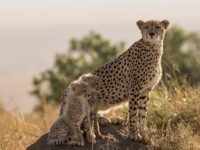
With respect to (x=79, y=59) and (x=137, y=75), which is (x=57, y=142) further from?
(x=79, y=59)

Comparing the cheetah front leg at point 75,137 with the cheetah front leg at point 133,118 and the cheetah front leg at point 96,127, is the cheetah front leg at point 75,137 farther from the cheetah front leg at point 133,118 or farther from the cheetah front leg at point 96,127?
the cheetah front leg at point 133,118

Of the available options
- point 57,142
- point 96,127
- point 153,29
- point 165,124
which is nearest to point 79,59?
point 165,124

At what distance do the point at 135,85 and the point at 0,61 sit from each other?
Result: 59.1m

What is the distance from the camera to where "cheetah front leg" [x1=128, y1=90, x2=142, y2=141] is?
20.9 feet

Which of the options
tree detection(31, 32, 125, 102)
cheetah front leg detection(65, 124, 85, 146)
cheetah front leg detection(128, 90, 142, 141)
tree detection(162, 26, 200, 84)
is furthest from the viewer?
tree detection(31, 32, 125, 102)

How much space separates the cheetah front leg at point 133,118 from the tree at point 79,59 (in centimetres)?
1264

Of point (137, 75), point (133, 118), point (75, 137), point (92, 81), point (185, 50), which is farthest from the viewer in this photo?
point (185, 50)

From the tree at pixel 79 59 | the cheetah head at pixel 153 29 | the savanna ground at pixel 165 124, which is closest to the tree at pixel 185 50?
the tree at pixel 79 59

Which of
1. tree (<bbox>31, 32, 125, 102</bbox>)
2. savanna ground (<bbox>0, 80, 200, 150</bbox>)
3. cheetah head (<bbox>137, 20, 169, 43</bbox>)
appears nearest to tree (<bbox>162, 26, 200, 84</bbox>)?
tree (<bbox>31, 32, 125, 102</bbox>)

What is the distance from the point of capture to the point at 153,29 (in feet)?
21.1

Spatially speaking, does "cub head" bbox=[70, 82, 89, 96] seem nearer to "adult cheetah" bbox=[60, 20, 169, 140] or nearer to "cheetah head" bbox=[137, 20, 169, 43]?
"adult cheetah" bbox=[60, 20, 169, 140]

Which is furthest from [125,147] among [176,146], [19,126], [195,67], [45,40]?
[45,40]

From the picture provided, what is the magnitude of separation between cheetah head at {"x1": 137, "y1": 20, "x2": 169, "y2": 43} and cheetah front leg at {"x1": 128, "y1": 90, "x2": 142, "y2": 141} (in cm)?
52

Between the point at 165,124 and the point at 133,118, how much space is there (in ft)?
2.90
